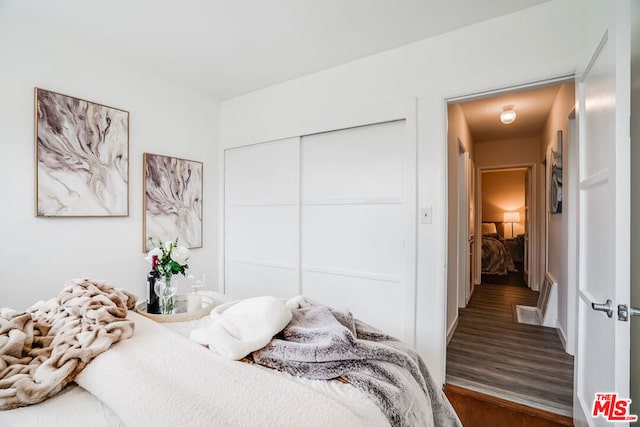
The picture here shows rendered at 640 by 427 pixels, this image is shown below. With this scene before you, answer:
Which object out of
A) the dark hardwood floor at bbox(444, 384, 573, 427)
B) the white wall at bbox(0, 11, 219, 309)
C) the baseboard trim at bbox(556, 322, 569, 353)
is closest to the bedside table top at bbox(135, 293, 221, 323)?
the white wall at bbox(0, 11, 219, 309)

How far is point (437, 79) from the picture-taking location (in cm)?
207

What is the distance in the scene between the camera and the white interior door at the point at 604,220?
101cm

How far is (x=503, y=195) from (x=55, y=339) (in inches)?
344

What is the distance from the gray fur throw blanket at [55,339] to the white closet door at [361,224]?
1.60m

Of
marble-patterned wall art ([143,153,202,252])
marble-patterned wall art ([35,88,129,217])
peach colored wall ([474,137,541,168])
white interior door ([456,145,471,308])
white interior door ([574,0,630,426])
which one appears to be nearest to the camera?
white interior door ([574,0,630,426])

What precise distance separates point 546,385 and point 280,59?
3126mm

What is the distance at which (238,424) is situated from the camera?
718 mm

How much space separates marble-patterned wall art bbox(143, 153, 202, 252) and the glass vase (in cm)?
107

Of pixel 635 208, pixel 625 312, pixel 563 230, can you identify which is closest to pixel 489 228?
pixel 563 230

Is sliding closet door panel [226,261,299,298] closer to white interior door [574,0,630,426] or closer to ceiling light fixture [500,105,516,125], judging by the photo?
white interior door [574,0,630,426]

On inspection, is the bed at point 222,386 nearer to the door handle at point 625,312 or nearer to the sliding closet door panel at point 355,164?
the door handle at point 625,312

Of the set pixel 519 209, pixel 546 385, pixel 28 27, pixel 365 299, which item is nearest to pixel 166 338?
pixel 365 299

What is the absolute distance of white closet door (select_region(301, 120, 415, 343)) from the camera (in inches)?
87.4

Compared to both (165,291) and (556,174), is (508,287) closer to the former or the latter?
(556,174)
